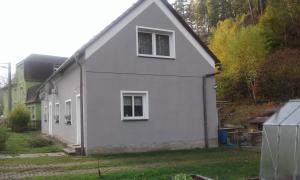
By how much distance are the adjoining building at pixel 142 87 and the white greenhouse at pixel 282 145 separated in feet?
25.7

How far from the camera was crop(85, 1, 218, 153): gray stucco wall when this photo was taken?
16.2m

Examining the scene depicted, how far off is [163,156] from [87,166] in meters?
3.65

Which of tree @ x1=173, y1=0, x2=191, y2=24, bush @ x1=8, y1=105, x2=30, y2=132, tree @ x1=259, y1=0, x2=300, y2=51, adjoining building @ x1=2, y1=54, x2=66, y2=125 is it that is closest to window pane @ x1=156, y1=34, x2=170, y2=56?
bush @ x1=8, y1=105, x2=30, y2=132

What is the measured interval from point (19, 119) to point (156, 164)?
77.9 ft

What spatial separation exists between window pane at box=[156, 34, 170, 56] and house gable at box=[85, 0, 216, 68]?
90 centimetres

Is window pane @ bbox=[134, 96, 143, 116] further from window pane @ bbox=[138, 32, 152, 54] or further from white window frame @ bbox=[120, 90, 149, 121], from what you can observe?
window pane @ bbox=[138, 32, 152, 54]

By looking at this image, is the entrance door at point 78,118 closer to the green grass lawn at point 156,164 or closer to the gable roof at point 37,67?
the green grass lawn at point 156,164

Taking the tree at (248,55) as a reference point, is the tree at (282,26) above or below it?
above

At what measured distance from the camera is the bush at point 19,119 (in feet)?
110

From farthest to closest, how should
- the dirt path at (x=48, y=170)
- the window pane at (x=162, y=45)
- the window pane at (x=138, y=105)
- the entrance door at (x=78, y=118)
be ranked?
the window pane at (x=162, y=45), the entrance door at (x=78, y=118), the window pane at (x=138, y=105), the dirt path at (x=48, y=170)

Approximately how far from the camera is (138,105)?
57.6 feet

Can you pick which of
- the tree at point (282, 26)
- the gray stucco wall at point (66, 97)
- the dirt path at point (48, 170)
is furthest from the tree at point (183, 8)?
the dirt path at point (48, 170)

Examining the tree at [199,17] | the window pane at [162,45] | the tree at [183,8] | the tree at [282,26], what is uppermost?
the tree at [183,8]

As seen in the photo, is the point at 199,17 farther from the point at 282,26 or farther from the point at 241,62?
the point at 241,62
